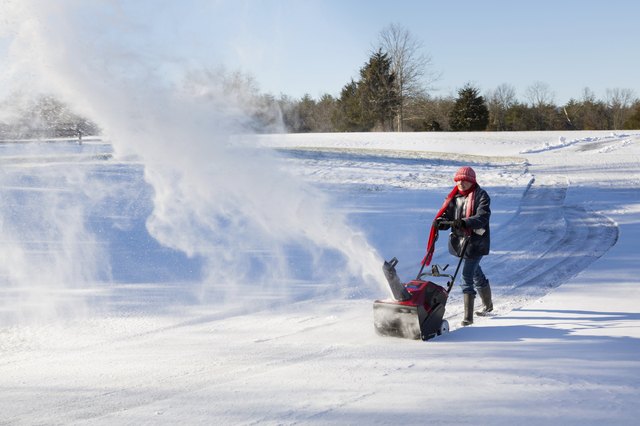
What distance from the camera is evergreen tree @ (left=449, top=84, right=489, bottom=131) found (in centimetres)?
5362

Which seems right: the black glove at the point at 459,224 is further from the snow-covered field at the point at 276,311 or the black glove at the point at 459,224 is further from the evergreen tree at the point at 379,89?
the evergreen tree at the point at 379,89

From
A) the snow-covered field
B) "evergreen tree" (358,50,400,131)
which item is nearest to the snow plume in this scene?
the snow-covered field

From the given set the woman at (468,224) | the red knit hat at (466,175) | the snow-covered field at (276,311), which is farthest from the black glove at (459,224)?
the snow-covered field at (276,311)

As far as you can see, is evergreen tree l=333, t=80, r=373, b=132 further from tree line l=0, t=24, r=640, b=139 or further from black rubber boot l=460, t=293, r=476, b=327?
black rubber boot l=460, t=293, r=476, b=327

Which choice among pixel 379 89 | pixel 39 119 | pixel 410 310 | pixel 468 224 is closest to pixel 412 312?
pixel 410 310

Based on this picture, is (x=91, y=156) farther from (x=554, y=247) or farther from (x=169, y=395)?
(x=169, y=395)

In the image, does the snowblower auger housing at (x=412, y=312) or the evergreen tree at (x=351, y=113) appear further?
the evergreen tree at (x=351, y=113)

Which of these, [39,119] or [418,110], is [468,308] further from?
[418,110]

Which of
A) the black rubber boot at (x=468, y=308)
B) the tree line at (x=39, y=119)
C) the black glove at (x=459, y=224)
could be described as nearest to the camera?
the black glove at (x=459, y=224)

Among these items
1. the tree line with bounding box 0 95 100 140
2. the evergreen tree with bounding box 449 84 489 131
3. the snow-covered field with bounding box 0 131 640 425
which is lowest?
the snow-covered field with bounding box 0 131 640 425

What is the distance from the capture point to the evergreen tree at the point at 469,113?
176 feet

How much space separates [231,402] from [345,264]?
5371 millimetres

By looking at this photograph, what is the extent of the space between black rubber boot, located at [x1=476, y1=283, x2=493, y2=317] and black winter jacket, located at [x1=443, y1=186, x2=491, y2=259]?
19.7 inches

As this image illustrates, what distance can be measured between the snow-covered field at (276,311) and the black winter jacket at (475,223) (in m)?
0.76
